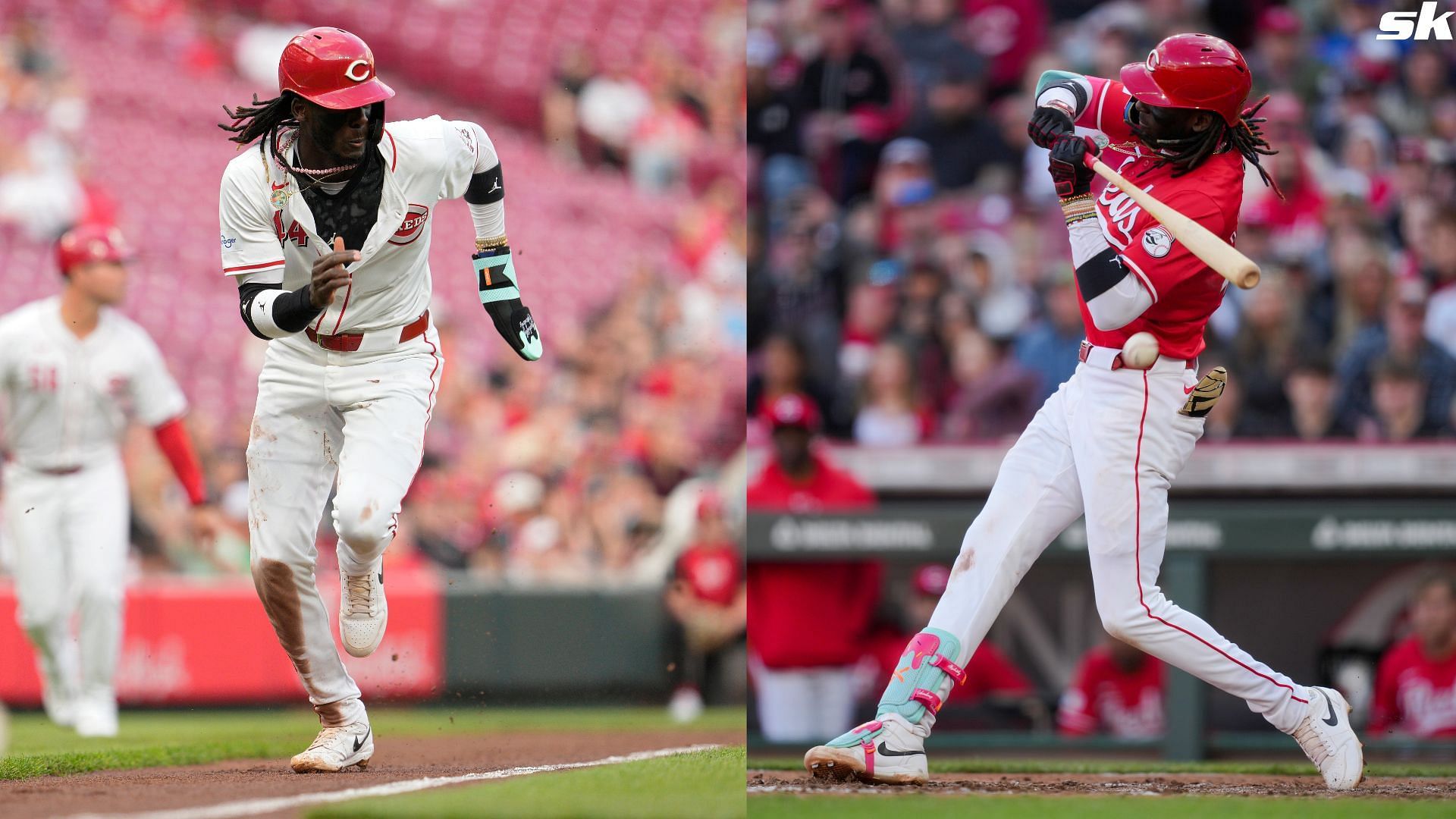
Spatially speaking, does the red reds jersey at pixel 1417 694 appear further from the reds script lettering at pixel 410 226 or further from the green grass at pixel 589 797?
the reds script lettering at pixel 410 226

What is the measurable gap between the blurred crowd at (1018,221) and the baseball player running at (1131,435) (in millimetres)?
3842

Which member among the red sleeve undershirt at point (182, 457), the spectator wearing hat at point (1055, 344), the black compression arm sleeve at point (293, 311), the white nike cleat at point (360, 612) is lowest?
the white nike cleat at point (360, 612)

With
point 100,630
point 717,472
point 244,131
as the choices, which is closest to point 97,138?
point 717,472

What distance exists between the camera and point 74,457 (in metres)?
7.89

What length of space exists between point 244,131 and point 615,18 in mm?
10552

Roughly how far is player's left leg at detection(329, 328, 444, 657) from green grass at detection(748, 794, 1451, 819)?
1426 millimetres

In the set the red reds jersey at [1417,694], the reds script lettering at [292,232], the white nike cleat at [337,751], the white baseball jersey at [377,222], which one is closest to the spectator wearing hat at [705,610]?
the red reds jersey at [1417,694]

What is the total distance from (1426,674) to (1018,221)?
3986 millimetres

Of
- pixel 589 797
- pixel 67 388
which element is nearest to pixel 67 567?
pixel 67 388

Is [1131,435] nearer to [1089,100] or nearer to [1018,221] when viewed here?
[1089,100]

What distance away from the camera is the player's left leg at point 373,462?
502 cm

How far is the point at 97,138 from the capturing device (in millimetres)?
14008

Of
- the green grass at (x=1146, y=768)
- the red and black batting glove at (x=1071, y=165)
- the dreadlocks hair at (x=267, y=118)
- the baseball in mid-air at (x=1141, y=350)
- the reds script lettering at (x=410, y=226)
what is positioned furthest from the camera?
the green grass at (x=1146, y=768)

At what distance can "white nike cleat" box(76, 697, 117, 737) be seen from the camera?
7.56m
